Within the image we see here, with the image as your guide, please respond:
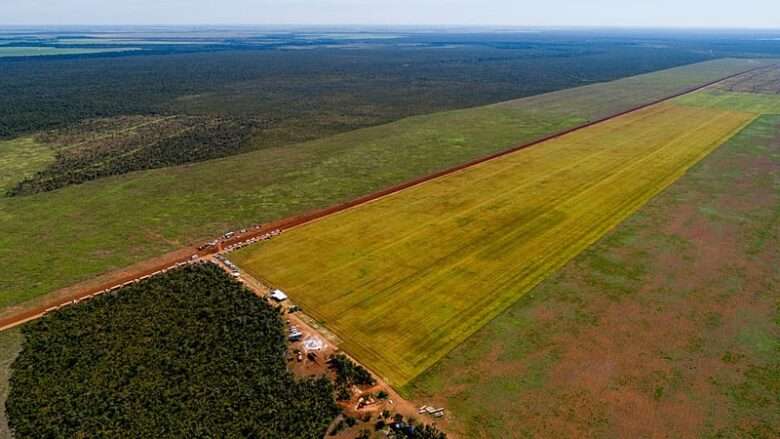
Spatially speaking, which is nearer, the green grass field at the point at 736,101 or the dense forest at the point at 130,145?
the dense forest at the point at 130,145

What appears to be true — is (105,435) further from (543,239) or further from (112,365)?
(543,239)

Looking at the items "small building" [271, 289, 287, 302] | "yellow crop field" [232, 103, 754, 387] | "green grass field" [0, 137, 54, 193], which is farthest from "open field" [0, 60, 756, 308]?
"small building" [271, 289, 287, 302]

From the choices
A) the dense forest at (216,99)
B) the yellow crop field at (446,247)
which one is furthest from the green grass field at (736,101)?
the yellow crop field at (446,247)

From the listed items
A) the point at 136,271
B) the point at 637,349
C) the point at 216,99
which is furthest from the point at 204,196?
the point at 216,99

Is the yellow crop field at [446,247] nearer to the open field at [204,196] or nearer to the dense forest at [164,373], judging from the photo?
the dense forest at [164,373]

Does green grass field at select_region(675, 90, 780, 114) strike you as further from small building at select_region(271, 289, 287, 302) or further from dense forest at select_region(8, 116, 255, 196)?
small building at select_region(271, 289, 287, 302)

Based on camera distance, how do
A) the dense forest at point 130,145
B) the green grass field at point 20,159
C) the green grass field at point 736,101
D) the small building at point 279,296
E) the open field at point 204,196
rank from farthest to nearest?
the green grass field at point 736,101 → the dense forest at point 130,145 → the green grass field at point 20,159 → the open field at point 204,196 → the small building at point 279,296

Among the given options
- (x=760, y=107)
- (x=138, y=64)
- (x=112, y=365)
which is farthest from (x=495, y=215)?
(x=138, y=64)
